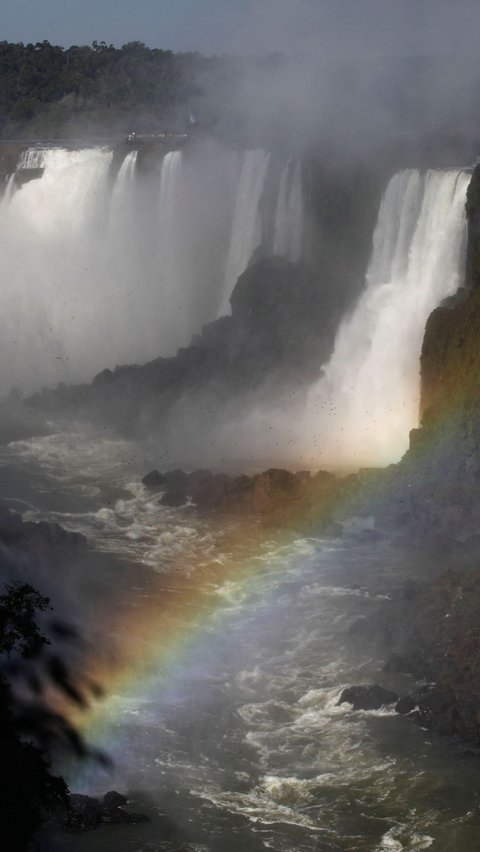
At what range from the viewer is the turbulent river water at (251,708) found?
15320 millimetres

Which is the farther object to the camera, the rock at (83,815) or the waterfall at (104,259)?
the waterfall at (104,259)

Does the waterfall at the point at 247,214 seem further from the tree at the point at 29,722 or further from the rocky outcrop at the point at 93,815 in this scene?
the rocky outcrop at the point at 93,815

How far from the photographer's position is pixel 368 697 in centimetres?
1823

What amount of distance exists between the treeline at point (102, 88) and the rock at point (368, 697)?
136ft

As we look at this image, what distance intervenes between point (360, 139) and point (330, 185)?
2152 mm

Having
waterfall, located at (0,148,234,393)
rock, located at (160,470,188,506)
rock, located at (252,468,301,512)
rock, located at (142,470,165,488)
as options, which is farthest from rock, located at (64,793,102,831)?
waterfall, located at (0,148,234,393)

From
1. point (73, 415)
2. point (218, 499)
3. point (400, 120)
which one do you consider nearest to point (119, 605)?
point (218, 499)

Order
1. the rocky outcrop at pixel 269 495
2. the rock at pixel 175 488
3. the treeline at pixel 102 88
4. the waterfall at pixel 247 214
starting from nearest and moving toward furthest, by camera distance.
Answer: the rocky outcrop at pixel 269 495, the rock at pixel 175 488, the waterfall at pixel 247 214, the treeline at pixel 102 88

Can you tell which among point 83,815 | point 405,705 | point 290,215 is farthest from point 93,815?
point 290,215

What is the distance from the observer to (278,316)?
35781mm

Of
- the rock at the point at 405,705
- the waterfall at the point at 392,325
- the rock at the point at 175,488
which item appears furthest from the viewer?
the waterfall at the point at 392,325

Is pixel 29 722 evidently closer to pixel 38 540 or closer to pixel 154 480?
pixel 38 540

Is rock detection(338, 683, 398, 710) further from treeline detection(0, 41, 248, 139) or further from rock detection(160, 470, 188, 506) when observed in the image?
treeline detection(0, 41, 248, 139)

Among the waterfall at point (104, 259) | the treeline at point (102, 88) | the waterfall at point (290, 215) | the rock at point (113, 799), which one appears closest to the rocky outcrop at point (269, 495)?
the rock at point (113, 799)
